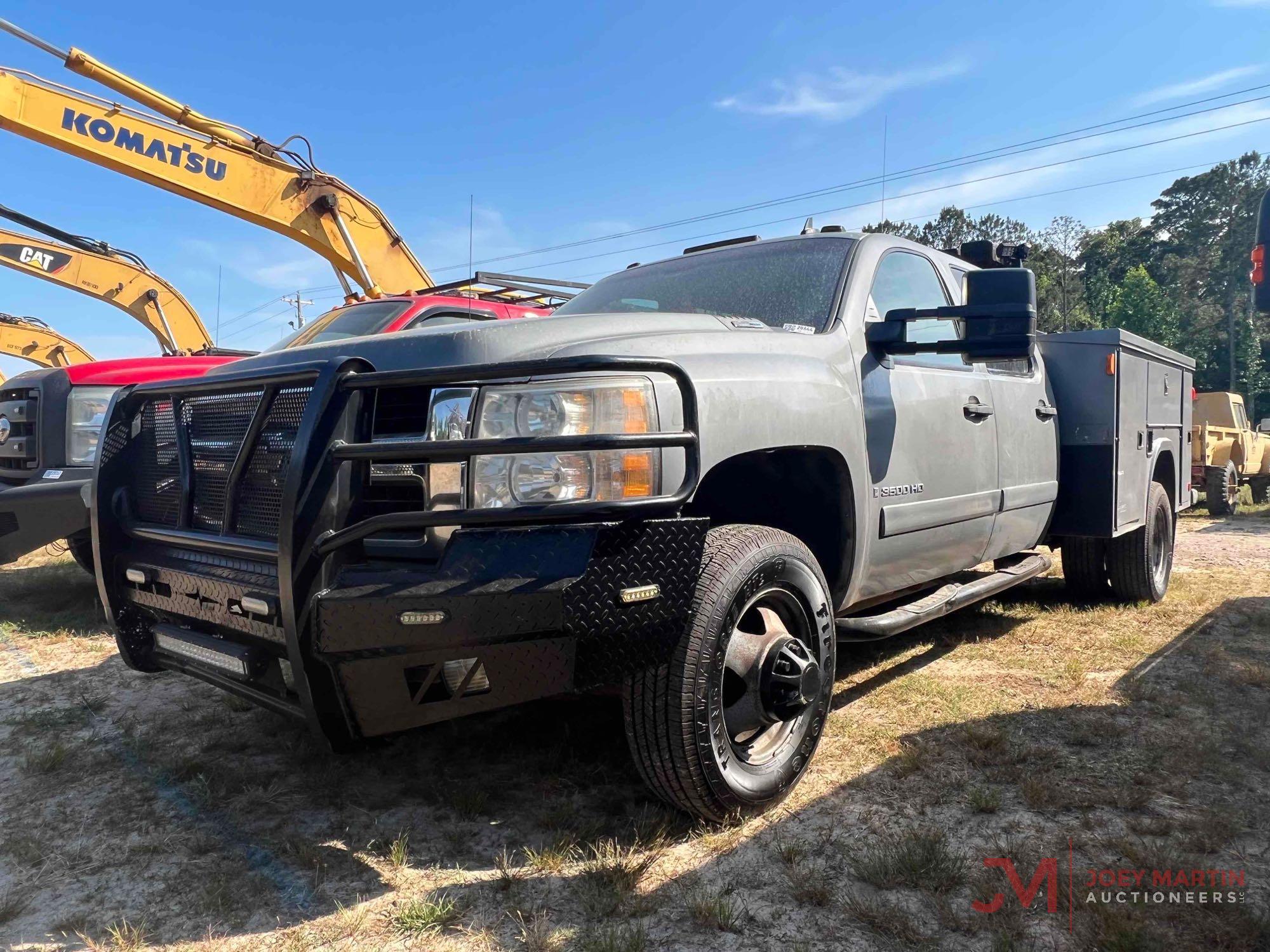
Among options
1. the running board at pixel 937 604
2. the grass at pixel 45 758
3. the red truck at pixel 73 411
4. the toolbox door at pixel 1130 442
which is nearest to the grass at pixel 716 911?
the running board at pixel 937 604

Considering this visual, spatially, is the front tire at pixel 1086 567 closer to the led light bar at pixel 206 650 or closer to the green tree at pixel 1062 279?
the led light bar at pixel 206 650

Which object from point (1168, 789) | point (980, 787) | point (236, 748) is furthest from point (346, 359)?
point (1168, 789)

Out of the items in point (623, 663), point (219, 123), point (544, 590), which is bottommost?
point (623, 663)

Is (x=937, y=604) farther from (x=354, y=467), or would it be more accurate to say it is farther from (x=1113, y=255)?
(x=1113, y=255)

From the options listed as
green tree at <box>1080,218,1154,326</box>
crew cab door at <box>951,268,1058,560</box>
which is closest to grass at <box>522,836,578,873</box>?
crew cab door at <box>951,268,1058,560</box>

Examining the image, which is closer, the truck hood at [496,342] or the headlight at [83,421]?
the truck hood at [496,342]

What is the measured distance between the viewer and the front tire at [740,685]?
2340 mm

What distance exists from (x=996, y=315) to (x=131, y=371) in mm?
5034

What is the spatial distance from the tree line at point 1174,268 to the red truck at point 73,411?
1925 inches

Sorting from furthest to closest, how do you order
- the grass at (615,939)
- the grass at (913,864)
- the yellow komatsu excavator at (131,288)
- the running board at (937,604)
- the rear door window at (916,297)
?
the yellow komatsu excavator at (131,288)
the rear door window at (916,297)
the running board at (937,604)
the grass at (913,864)
the grass at (615,939)

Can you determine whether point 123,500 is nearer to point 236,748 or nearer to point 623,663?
point 236,748

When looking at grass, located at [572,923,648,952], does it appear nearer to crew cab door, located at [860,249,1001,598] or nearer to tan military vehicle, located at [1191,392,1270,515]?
crew cab door, located at [860,249,1001,598]

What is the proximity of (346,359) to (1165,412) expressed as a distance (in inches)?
220

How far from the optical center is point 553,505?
205 centimetres
